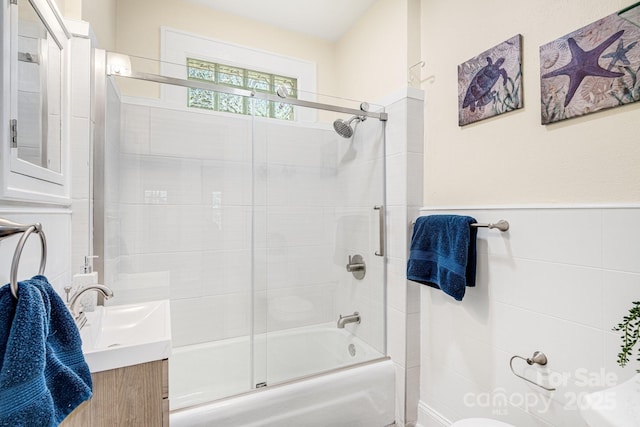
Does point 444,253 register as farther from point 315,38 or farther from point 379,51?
point 315,38

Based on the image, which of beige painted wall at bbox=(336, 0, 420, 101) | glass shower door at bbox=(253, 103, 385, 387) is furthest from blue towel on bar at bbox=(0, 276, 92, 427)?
beige painted wall at bbox=(336, 0, 420, 101)

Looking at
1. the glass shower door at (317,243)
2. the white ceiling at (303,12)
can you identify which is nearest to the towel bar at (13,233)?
the glass shower door at (317,243)

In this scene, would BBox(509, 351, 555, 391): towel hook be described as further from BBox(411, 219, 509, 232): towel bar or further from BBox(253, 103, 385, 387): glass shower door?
BBox(253, 103, 385, 387): glass shower door

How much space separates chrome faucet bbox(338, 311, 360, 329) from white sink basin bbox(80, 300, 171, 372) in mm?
1186

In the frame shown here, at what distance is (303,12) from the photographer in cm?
229

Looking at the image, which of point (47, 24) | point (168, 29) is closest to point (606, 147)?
point (47, 24)

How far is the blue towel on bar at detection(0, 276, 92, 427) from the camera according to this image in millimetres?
536

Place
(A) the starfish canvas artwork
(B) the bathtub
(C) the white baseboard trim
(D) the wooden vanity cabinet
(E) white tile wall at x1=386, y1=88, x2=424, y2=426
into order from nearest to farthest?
(D) the wooden vanity cabinet → (A) the starfish canvas artwork → (B) the bathtub → (C) the white baseboard trim → (E) white tile wall at x1=386, y1=88, x2=424, y2=426

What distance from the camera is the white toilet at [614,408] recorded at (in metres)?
0.73

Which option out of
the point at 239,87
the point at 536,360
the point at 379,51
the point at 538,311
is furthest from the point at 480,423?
the point at 239,87

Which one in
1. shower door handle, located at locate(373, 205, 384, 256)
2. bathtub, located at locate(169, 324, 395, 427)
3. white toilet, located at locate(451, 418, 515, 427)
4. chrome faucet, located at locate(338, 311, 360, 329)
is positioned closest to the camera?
white toilet, located at locate(451, 418, 515, 427)

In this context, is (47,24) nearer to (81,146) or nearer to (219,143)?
(81,146)

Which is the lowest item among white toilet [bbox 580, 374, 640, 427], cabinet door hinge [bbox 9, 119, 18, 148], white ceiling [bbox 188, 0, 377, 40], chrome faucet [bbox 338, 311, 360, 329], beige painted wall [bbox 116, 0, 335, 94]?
chrome faucet [bbox 338, 311, 360, 329]

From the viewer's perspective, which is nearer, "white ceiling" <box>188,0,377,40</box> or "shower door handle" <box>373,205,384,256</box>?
"shower door handle" <box>373,205,384,256</box>
